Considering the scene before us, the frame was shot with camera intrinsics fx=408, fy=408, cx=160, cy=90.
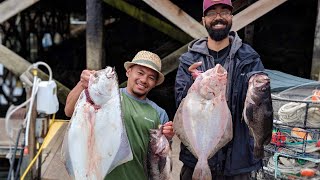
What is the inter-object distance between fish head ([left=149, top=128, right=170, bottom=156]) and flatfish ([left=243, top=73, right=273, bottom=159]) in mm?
560

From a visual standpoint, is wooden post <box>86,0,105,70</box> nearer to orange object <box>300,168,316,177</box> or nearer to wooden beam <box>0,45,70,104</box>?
wooden beam <box>0,45,70,104</box>

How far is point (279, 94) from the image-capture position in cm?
432

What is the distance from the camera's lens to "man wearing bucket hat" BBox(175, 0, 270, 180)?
2.91m

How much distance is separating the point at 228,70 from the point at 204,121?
432 millimetres

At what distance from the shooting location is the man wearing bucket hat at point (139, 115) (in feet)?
9.17

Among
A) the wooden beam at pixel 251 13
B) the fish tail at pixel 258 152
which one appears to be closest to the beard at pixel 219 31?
the fish tail at pixel 258 152

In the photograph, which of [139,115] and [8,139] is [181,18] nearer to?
[8,139]

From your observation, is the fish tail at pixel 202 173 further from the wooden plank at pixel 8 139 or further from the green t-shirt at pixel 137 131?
the wooden plank at pixel 8 139

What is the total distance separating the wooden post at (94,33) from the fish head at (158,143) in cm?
351

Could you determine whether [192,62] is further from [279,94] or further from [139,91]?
[279,94]

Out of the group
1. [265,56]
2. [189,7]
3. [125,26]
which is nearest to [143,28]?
[125,26]

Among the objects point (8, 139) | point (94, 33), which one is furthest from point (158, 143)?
point (94, 33)

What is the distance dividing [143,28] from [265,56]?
5851 millimetres

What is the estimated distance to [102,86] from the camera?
2.38 m
